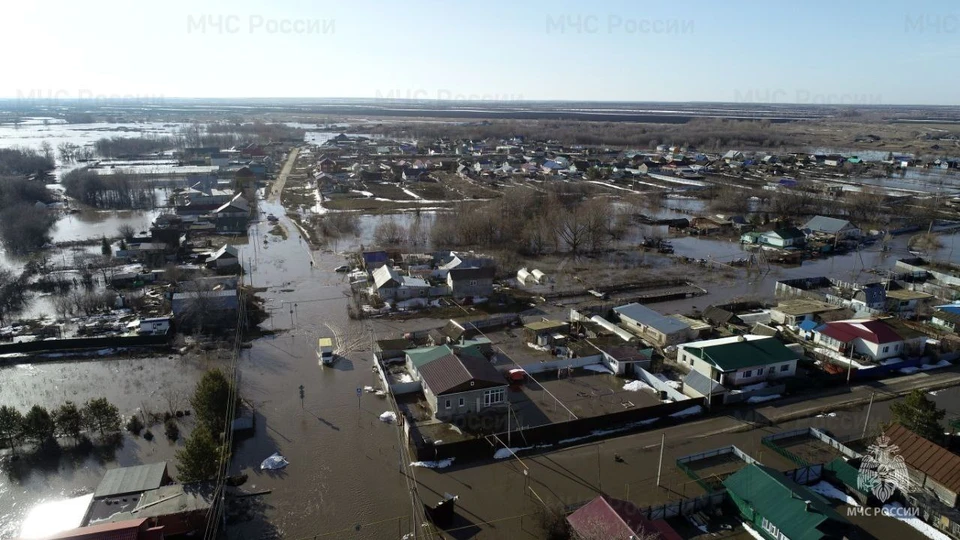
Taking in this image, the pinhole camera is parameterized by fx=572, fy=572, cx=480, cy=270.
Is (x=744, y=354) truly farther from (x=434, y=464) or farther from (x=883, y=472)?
(x=434, y=464)

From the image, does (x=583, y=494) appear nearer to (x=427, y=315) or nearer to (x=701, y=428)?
(x=701, y=428)

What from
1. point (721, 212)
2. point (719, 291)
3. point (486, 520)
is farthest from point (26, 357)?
point (721, 212)

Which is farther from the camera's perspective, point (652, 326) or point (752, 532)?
point (652, 326)

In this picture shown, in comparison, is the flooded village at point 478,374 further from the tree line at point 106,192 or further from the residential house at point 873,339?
the tree line at point 106,192

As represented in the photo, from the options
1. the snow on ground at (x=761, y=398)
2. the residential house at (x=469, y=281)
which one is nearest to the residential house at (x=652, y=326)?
the snow on ground at (x=761, y=398)

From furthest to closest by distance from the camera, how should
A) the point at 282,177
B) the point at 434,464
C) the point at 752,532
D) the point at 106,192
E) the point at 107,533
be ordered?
the point at 282,177, the point at 106,192, the point at 434,464, the point at 752,532, the point at 107,533

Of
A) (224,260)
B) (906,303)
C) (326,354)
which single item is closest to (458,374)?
(326,354)

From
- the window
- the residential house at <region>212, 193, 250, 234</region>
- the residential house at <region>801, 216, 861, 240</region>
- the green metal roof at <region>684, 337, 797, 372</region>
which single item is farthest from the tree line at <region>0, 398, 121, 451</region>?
the residential house at <region>801, 216, 861, 240</region>
